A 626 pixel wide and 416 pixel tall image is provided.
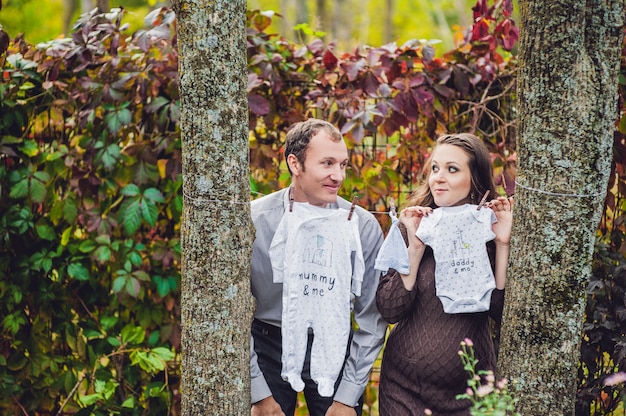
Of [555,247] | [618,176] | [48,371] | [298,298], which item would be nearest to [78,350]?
[48,371]

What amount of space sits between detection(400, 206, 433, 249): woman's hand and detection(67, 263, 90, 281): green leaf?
1.78m

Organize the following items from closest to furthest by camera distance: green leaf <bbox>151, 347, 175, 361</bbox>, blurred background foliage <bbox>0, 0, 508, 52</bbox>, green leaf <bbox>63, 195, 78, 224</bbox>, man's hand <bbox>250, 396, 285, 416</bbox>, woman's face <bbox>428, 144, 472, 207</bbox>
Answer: woman's face <bbox>428, 144, 472, 207</bbox> < man's hand <bbox>250, 396, 285, 416</bbox> < green leaf <bbox>151, 347, 175, 361</bbox> < green leaf <bbox>63, 195, 78, 224</bbox> < blurred background foliage <bbox>0, 0, 508, 52</bbox>

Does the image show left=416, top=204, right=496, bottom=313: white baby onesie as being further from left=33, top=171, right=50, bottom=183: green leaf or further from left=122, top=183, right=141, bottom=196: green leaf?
left=33, top=171, right=50, bottom=183: green leaf

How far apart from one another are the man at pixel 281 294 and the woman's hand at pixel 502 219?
488 mm

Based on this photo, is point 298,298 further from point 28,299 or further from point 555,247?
point 28,299

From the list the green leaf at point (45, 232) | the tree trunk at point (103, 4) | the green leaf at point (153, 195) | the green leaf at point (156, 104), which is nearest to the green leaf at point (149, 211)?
the green leaf at point (153, 195)

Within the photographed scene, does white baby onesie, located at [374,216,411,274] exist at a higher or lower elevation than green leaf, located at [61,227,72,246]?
higher

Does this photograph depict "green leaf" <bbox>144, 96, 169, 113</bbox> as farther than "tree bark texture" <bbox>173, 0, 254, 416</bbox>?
Yes

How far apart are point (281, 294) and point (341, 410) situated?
0.51 m

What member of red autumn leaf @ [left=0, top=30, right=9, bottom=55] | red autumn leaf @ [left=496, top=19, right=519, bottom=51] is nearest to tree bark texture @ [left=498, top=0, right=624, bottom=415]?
red autumn leaf @ [left=496, top=19, right=519, bottom=51]

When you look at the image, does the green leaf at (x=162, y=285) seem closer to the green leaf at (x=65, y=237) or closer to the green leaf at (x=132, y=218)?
the green leaf at (x=132, y=218)

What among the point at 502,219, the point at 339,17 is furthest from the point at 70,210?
the point at 339,17

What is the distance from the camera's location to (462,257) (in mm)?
2535

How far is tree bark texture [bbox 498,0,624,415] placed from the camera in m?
2.27
